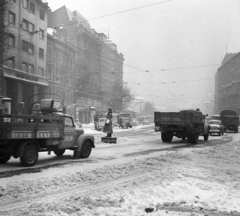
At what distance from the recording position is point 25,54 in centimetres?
3619

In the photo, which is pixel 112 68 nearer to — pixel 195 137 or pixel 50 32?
→ pixel 50 32

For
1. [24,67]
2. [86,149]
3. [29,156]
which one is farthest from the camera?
[24,67]

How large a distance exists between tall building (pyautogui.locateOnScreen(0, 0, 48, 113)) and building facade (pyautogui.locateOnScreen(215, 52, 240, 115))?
4337 cm

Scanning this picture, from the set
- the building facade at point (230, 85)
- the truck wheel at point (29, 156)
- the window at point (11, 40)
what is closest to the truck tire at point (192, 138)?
the truck wheel at point (29, 156)

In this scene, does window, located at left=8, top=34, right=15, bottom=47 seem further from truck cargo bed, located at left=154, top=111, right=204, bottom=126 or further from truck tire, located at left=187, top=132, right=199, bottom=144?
truck tire, located at left=187, top=132, right=199, bottom=144

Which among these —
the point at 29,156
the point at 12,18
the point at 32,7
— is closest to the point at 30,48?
the point at 12,18

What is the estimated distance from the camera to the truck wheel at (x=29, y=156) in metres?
8.60

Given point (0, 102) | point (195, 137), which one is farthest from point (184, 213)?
point (0, 102)

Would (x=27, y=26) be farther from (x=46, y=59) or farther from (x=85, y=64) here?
(x=85, y=64)

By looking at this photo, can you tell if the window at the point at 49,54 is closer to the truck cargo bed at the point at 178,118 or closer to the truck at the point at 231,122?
the truck at the point at 231,122

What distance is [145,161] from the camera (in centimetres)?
972

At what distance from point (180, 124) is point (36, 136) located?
1094 centimetres

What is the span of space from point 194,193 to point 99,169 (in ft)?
10.1

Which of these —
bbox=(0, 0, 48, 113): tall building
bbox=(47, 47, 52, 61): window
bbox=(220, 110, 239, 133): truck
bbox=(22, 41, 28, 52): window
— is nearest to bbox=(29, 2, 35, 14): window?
bbox=(0, 0, 48, 113): tall building
